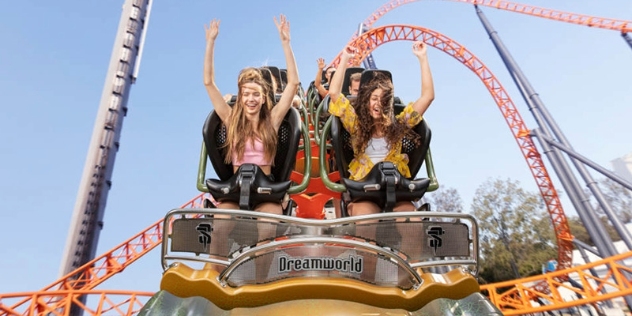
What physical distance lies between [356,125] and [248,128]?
23.4 inches

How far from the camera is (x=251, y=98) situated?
1.81 metres

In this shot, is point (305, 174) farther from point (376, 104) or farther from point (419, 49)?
point (419, 49)

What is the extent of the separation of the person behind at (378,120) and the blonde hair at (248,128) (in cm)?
37

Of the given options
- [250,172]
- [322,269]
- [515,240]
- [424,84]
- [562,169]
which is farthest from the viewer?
[515,240]

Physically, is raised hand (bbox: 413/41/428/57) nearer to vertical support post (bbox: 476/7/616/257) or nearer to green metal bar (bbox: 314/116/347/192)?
green metal bar (bbox: 314/116/347/192)

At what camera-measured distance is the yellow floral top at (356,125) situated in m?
1.91

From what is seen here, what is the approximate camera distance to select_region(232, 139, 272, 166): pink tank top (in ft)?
5.92

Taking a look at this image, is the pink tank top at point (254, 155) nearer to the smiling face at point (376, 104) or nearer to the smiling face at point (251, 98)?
the smiling face at point (251, 98)

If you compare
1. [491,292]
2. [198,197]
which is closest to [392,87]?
[491,292]

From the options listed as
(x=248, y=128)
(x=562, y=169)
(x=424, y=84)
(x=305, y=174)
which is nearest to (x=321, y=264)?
(x=305, y=174)

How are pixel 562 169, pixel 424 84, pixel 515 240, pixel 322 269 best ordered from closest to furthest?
pixel 322 269 → pixel 424 84 → pixel 562 169 → pixel 515 240

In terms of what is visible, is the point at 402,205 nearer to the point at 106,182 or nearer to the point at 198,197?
the point at 106,182

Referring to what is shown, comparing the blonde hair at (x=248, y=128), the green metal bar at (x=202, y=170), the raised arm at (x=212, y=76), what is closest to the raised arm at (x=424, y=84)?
the blonde hair at (x=248, y=128)

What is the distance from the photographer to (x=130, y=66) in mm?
6543
